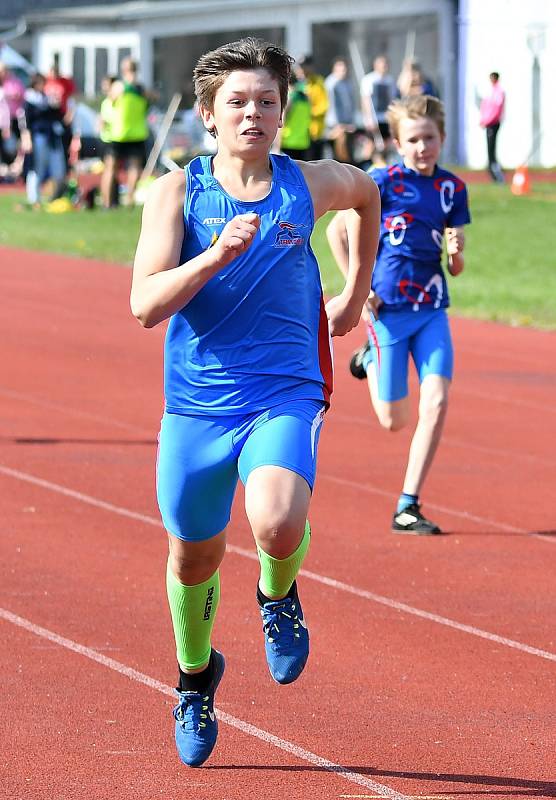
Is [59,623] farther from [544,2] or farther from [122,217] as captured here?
[544,2]

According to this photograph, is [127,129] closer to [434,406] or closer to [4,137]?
[4,137]

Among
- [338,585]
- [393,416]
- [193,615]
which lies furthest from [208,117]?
[393,416]

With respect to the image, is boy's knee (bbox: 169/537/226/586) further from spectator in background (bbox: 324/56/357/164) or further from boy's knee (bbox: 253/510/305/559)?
spectator in background (bbox: 324/56/357/164)

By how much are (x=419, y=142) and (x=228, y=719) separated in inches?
139

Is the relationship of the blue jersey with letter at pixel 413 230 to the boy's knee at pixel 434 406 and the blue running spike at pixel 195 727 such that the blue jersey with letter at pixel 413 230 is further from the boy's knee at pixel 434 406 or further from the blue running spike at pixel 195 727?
the blue running spike at pixel 195 727

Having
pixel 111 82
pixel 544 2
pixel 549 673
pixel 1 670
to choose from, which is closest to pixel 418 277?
pixel 549 673

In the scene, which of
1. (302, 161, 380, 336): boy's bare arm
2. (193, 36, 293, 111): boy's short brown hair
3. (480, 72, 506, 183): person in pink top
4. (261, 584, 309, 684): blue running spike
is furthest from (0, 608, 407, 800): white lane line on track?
(480, 72, 506, 183): person in pink top

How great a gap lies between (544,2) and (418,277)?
28580 millimetres

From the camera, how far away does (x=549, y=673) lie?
5.70 meters

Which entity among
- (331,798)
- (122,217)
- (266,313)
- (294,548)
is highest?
(122,217)

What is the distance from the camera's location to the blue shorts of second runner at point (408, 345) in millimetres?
7824

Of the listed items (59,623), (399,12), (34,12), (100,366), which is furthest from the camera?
(34,12)

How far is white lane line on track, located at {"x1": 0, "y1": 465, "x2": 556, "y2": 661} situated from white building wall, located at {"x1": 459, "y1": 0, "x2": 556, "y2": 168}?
90.6 ft

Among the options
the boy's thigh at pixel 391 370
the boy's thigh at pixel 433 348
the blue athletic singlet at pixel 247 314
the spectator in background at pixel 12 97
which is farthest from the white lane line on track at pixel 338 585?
the spectator in background at pixel 12 97
